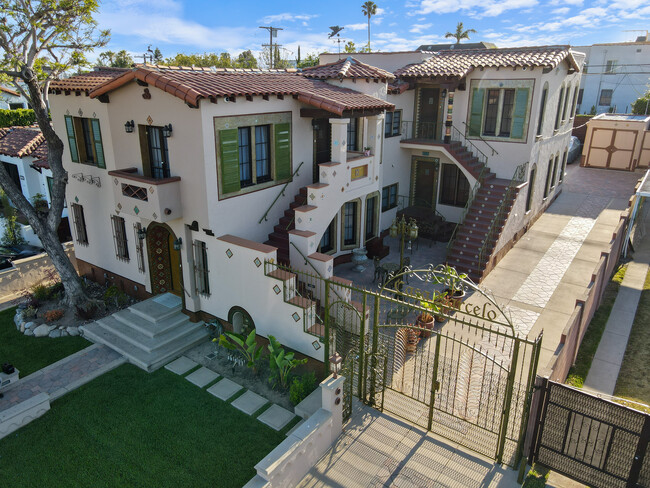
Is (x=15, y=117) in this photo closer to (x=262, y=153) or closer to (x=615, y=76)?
(x=262, y=153)

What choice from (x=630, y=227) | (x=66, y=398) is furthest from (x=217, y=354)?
(x=630, y=227)

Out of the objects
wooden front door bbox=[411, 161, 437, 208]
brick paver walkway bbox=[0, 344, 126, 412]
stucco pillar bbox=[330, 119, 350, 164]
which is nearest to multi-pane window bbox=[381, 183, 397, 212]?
Result: wooden front door bbox=[411, 161, 437, 208]

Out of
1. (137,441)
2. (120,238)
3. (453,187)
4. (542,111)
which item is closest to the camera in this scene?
(137,441)

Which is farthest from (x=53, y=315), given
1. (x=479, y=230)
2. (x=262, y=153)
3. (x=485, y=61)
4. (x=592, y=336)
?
(x=485, y=61)

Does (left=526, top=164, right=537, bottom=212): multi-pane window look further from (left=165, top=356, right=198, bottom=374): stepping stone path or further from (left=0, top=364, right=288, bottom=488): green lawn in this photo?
(left=0, top=364, right=288, bottom=488): green lawn

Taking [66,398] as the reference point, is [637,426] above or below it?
above

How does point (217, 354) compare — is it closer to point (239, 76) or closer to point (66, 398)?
point (66, 398)
